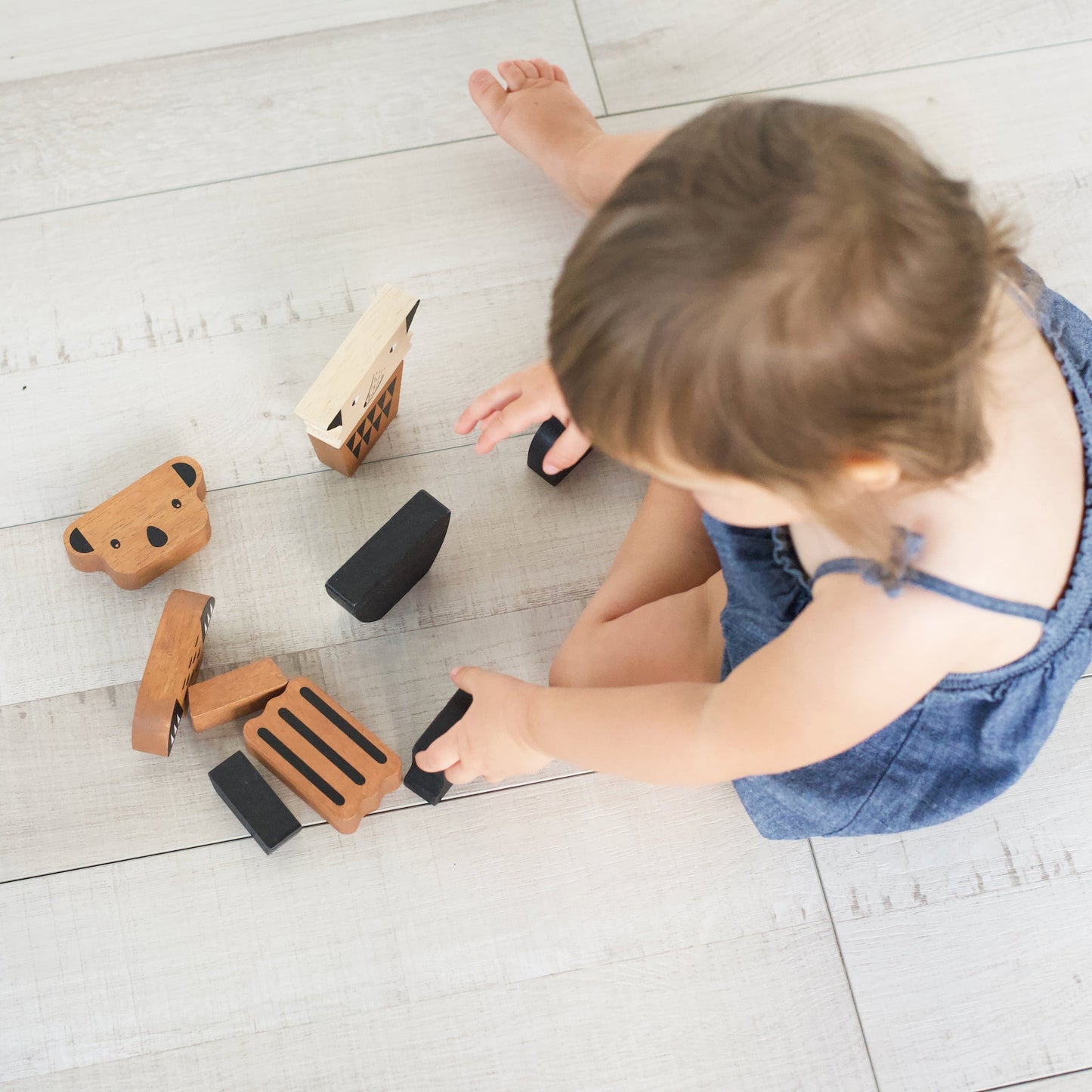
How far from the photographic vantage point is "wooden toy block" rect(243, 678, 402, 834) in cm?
71

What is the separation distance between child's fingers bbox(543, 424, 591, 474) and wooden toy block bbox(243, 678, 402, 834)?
9.9 inches

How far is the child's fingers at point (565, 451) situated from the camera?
2.56 feet

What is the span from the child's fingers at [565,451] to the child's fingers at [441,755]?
8.9 inches

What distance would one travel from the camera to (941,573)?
20.0 inches

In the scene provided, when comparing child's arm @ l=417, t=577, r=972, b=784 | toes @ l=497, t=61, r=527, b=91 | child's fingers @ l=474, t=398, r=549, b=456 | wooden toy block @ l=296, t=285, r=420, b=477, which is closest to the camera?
child's arm @ l=417, t=577, r=972, b=784

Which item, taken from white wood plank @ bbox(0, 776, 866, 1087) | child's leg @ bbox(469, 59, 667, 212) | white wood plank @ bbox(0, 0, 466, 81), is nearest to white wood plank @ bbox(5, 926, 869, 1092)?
white wood plank @ bbox(0, 776, 866, 1087)

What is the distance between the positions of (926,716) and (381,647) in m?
0.40

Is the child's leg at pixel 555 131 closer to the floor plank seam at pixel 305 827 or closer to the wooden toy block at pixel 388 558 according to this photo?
the wooden toy block at pixel 388 558

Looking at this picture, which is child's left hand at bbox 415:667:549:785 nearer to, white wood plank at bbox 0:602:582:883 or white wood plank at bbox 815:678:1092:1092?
white wood plank at bbox 0:602:582:883

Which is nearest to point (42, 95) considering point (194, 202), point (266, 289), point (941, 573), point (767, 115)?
point (194, 202)

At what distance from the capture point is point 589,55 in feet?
→ 3.17

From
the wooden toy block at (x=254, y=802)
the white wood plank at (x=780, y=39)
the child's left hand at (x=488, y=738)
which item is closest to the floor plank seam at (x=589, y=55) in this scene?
the white wood plank at (x=780, y=39)

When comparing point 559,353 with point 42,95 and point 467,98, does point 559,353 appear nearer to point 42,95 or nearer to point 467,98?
point 467,98

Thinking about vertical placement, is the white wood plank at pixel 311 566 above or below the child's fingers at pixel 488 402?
below
